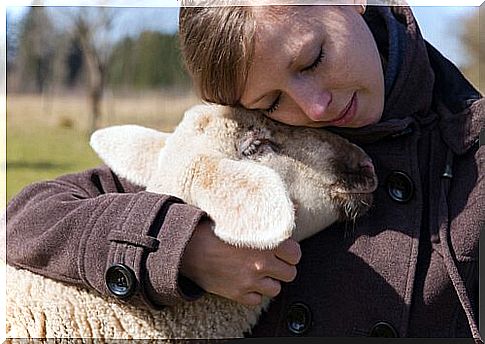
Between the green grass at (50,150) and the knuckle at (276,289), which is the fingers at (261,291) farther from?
the green grass at (50,150)

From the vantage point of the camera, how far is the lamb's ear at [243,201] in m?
1.13

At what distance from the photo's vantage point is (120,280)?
120 centimetres

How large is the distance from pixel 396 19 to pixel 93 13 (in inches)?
109

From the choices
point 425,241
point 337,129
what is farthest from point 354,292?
point 337,129

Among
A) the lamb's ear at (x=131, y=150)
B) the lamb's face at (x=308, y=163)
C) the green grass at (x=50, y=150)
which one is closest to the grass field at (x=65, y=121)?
the green grass at (x=50, y=150)

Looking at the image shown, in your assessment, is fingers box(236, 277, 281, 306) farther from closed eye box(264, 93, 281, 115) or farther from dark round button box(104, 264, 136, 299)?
closed eye box(264, 93, 281, 115)

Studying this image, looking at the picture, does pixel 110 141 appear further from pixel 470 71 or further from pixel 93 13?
pixel 93 13

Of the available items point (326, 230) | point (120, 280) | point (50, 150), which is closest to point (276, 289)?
point (326, 230)

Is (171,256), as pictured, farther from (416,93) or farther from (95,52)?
(95,52)

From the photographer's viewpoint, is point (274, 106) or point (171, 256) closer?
point (171, 256)

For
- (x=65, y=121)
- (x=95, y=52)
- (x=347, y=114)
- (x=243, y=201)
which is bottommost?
(x=65, y=121)

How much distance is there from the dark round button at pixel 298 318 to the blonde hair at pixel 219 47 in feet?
1.24

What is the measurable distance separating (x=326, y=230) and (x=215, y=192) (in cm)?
24

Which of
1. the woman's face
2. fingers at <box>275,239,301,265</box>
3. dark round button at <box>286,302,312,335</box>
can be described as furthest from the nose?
dark round button at <box>286,302,312,335</box>
